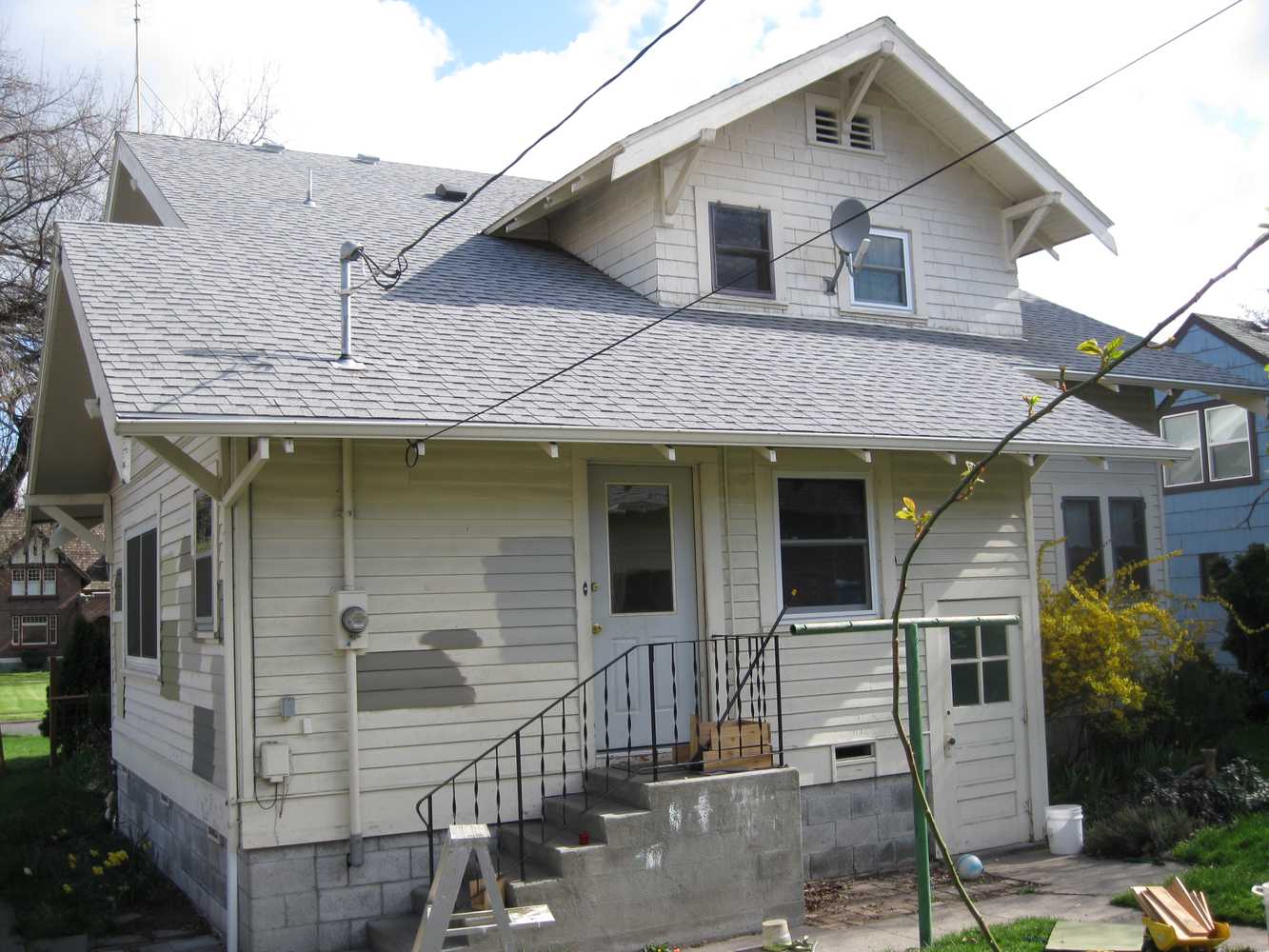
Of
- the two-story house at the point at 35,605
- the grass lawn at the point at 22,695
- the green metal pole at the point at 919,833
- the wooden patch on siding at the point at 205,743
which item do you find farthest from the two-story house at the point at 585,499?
the two-story house at the point at 35,605

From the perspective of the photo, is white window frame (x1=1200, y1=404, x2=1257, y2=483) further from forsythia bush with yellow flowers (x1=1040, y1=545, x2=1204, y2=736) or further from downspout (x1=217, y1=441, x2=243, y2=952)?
downspout (x1=217, y1=441, x2=243, y2=952)

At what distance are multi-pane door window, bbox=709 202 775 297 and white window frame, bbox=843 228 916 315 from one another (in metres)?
0.90

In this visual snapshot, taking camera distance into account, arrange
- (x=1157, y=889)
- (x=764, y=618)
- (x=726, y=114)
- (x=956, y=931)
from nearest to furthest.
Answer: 1. (x=1157, y=889)
2. (x=956, y=931)
3. (x=764, y=618)
4. (x=726, y=114)

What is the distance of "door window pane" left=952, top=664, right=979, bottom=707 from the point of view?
417 inches

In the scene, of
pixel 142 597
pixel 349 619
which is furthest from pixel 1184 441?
pixel 349 619

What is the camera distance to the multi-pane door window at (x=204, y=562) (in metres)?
8.70

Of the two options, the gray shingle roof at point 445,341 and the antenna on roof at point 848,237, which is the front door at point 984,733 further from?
the antenna on roof at point 848,237

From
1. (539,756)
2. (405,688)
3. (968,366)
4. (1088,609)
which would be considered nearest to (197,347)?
(405,688)

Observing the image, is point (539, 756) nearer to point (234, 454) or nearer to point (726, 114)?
point (234, 454)

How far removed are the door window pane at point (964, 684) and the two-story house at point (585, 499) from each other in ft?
0.11

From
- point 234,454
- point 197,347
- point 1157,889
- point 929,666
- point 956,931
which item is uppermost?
point 197,347

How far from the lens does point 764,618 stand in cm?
975

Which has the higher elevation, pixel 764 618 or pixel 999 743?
pixel 764 618

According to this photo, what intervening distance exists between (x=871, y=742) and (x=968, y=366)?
3.88m
